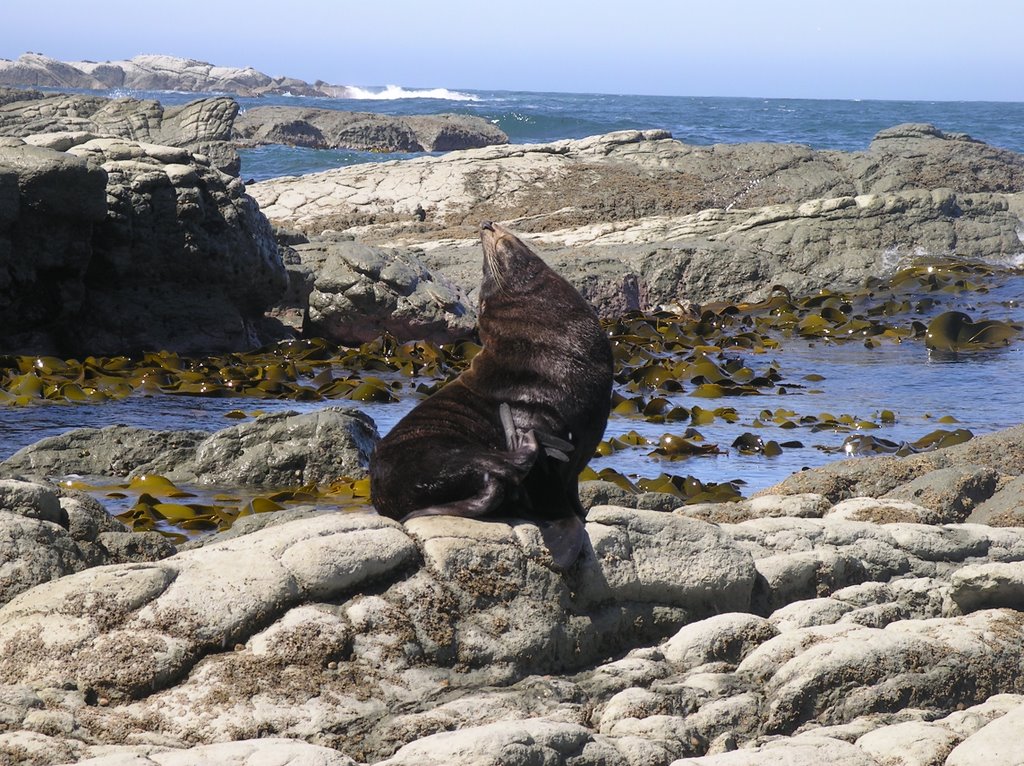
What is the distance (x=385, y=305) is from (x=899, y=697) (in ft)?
30.3

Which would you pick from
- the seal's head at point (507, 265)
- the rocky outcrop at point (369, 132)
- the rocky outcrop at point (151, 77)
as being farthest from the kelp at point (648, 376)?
the rocky outcrop at point (151, 77)

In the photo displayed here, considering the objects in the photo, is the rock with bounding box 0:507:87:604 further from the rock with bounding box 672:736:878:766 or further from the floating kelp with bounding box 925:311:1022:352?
the floating kelp with bounding box 925:311:1022:352

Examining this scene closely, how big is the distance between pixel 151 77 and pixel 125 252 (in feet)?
344

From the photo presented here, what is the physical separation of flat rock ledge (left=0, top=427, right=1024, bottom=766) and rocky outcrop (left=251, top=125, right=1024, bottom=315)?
9823 millimetres

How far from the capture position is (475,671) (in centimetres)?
429

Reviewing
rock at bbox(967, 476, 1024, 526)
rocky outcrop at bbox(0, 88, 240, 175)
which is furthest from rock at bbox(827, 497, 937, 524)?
rocky outcrop at bbox(0, 88, 240, 175)

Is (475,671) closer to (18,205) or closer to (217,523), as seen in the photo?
(217,523)

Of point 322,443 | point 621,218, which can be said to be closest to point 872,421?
point 322,443

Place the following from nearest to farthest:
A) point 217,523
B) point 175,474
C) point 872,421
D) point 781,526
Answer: point 781,526 → point 217,523 → point 175,474 → point 872,421

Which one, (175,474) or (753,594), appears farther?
(175,474)

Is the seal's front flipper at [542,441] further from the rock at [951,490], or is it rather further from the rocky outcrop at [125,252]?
the rocky outcrop at [125,252]

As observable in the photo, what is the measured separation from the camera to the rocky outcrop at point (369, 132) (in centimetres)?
4641

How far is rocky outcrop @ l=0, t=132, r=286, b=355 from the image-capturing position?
11.5m

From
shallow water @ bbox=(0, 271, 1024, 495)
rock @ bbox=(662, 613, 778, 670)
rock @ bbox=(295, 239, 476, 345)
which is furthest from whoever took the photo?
rock @ bbox=(295, 239, 476, 345)
